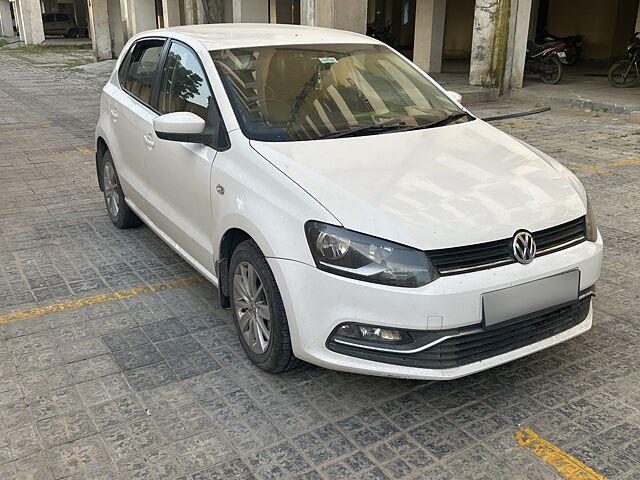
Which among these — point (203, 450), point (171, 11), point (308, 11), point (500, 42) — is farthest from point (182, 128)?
point (171, 11)

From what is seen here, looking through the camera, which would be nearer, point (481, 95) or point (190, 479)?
point (190, 479)

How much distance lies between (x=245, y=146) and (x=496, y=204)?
1.34 metres

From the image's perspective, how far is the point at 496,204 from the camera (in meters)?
3.01

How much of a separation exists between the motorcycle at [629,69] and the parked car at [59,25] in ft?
138

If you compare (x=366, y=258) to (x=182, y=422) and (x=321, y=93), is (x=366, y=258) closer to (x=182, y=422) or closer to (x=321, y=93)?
(x=182, y=422)

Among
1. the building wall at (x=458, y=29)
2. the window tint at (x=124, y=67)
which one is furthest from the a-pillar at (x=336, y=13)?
the building wall at (x=458, y=29)

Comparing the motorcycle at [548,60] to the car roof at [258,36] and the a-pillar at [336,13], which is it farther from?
the car roof at [258,36]

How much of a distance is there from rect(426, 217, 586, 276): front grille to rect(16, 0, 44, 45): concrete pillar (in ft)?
137

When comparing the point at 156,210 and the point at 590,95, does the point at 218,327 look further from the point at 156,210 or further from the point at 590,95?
the point at 590,95

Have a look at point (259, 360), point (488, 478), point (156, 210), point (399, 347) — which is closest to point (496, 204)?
point (399, 347)

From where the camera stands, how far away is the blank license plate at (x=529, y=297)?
281 centimetres

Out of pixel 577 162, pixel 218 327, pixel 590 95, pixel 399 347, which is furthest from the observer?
pixel 590 95

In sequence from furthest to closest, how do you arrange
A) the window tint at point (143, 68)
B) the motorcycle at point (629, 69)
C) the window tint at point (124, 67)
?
the motorcycle at point (629, 69)
the window tint at point (124, 67)
the window tint at point (143, 68)

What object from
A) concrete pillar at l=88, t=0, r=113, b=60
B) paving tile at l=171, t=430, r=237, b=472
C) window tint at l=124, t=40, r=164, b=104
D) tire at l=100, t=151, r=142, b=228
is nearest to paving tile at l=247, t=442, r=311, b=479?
paving tile at l=171, t=430, r=237, b=472
